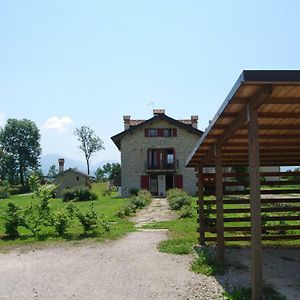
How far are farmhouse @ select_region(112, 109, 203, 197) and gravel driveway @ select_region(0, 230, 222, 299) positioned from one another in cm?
2930

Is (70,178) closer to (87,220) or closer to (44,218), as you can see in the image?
(44,218)

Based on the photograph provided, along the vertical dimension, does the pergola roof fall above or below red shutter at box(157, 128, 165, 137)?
below

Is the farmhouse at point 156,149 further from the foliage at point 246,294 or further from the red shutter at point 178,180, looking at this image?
the foliage at point 246,294

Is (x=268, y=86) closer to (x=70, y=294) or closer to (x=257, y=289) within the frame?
(x=257, y=289)

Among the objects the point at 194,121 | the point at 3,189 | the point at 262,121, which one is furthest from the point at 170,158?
the point at 262,121

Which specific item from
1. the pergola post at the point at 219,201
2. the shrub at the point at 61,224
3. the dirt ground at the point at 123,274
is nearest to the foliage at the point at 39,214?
the shrub at the point at 61,224

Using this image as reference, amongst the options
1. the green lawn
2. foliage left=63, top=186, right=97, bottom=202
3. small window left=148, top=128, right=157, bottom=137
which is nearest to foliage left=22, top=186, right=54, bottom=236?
the green lawn

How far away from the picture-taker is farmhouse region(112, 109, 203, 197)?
4091 centimetres

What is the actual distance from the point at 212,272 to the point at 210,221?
3.64 meters

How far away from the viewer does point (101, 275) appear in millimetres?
8359

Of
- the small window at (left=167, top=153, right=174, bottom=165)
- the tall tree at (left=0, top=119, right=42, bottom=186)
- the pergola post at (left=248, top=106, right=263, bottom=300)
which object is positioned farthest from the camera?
the tall tree at (left=0, top=119, right=42, bottom=186)

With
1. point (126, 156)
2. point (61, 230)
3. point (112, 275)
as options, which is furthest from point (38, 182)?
point (126, 156)

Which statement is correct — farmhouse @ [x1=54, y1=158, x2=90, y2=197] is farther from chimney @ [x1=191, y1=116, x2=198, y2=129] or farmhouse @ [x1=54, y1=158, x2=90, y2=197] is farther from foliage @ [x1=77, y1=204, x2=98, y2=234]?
foliage @ [x1=77, y1=204, x2=98, y2=234]

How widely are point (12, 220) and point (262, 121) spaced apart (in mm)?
10002
